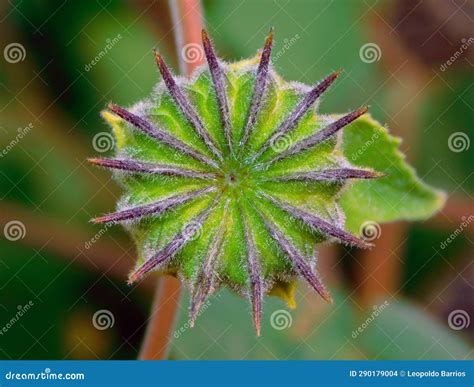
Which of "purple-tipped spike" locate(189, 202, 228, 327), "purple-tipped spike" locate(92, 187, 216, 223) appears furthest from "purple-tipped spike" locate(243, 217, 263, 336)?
"purple-tipped spike" locate(92, 187, 216, 223)

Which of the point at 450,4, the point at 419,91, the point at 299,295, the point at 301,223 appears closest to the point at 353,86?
the point at 419,91

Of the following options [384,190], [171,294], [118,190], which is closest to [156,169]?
[171,294]

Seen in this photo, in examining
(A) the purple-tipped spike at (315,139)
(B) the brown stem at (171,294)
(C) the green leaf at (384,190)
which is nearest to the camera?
(A) the purple-tipped spike at (315,139)

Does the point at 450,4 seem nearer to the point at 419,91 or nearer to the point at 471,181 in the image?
the point at 419,91

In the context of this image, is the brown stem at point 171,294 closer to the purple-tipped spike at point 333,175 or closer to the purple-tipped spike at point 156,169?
the purple-tipped spike at point 156,169

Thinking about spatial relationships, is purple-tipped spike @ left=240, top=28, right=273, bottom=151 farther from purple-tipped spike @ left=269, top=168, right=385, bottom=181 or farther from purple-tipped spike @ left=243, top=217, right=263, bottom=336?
purple-tipped spike @ left=243, top=217, right=263, bottom=336

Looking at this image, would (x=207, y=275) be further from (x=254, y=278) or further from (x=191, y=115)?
(x=191, y=115)

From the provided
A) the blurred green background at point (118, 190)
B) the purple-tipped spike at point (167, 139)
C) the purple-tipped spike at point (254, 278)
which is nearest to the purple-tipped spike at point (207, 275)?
the purple-tipped spike at point (254, 278)
